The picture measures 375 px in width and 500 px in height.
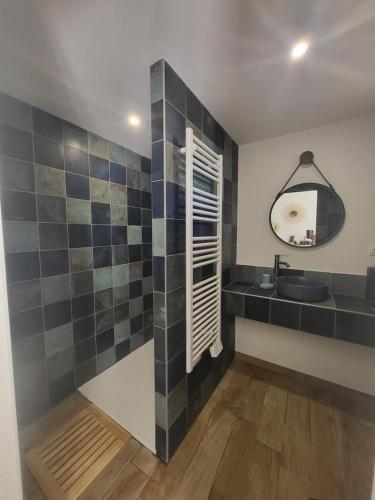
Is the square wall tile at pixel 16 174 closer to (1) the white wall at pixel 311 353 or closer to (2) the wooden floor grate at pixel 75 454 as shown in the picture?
(2) the wooden floor grate at pixel 75 454

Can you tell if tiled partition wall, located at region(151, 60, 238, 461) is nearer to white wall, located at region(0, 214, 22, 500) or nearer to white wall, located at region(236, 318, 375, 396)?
white wall, located at region(0, 214, 22, 500)

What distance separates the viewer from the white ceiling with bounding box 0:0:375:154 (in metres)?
0.82

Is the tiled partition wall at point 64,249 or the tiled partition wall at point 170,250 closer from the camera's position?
the tiled partition wall at point 170,250

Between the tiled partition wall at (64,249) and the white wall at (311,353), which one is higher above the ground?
the tiled partition wall at (64,249)

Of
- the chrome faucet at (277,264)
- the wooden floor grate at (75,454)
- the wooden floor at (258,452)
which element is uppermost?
the chrome faucet at (277,264)

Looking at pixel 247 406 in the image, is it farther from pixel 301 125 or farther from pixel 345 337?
pixel 301 125

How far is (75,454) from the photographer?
1247mm

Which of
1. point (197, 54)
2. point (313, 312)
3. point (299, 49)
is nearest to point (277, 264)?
point (313, 312)

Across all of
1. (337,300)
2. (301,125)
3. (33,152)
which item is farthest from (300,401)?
(33,152)

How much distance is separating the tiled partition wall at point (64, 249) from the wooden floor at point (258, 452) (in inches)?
14.9

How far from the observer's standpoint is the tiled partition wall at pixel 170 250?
3.46 ft

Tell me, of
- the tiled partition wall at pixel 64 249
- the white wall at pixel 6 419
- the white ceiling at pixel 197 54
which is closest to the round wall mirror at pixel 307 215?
the white ceiling at pixel 197 54

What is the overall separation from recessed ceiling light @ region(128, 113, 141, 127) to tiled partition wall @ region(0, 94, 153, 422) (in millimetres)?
421

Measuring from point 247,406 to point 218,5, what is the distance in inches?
91.6
